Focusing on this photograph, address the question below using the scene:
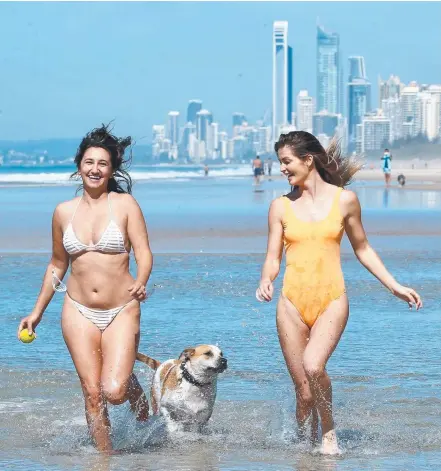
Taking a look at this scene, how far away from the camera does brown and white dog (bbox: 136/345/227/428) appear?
6.77 metres

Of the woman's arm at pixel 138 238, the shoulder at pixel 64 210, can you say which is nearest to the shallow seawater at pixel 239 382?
the woman's arm at pixel 138 238

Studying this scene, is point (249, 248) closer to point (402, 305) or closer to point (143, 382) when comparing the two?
point (402, 305)

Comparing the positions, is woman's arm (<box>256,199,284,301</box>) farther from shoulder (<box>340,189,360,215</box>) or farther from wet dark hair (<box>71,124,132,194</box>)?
wet dark hair (<box>71,124,132,194</box>)

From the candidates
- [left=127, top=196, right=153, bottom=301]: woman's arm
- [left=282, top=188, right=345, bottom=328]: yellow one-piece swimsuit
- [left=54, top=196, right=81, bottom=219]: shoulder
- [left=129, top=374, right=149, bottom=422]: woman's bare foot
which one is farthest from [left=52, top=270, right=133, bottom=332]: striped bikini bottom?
[left=282, top=188, right=345, bottom=328]: yellow one-piece swimsuit

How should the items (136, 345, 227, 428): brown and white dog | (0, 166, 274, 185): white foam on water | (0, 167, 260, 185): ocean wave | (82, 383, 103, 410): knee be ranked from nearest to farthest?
1. (82, 383, 103, 410): knee
2. (136, 345, 227, 428): brown and white dog
3. (0, 166, 274, 185): white foam on water
4. (0, 167, 260, 185): ocean wave

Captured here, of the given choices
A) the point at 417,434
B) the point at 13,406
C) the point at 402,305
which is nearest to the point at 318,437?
the point at 417,434

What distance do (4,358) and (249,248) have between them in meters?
9.17

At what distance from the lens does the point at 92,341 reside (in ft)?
21.1

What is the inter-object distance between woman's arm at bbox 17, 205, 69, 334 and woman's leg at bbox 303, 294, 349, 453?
140 cm

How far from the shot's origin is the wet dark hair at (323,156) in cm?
662

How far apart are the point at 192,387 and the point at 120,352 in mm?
622

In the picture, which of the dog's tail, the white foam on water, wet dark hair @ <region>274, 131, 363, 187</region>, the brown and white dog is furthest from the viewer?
the white foam on water

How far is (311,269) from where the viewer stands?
21.2ft

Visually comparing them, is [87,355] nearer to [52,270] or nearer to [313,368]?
[52,270]
